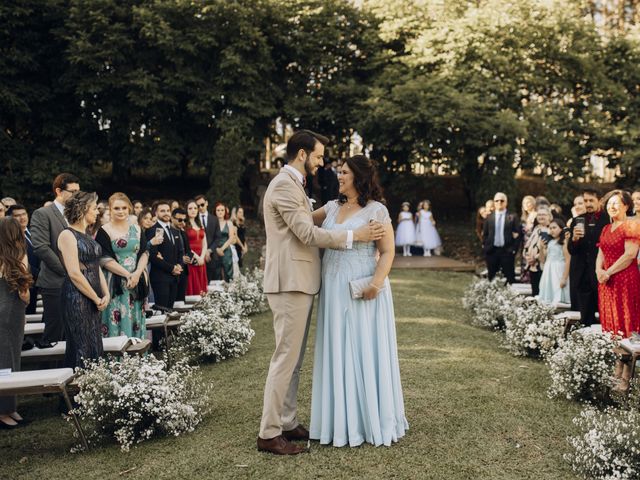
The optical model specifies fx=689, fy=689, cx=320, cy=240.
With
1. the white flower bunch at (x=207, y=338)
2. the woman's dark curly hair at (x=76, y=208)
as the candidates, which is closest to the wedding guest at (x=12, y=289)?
the woman's dark curly hair at (x=76, y=208)

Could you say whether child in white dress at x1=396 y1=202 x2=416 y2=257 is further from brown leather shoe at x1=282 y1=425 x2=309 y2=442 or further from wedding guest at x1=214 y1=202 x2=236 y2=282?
brown leather shoe at x1=282 y1=425 x2=309 y2=442

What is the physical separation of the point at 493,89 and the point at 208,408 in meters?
19.0

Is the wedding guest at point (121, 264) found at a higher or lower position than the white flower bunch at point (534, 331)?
higher

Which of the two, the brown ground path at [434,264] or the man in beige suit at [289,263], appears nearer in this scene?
the man in beige suit at [289,263]

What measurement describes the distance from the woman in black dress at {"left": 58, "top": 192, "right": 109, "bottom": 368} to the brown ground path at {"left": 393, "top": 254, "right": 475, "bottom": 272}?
531 inches

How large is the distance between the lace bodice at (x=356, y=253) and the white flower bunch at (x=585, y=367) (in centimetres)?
258

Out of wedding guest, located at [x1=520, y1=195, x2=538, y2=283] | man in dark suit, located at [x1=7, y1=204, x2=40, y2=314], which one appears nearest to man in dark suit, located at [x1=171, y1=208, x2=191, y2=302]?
man in dark suit, located at [x1=7, y1=204, x2=40, y2=314]

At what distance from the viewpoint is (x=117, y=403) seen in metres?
5.49

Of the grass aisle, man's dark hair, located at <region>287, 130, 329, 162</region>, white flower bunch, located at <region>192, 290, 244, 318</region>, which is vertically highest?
man's dark hair, located at <region>287, 130, 329, 162</region>

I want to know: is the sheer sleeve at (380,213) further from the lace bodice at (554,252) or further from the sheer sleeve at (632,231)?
the lace bodice at (554,252)

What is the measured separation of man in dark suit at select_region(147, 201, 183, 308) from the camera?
931cm

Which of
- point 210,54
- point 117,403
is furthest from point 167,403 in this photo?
point 210,54

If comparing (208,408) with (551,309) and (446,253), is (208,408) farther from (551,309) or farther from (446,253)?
(446,253)

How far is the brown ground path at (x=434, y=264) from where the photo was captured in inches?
749
